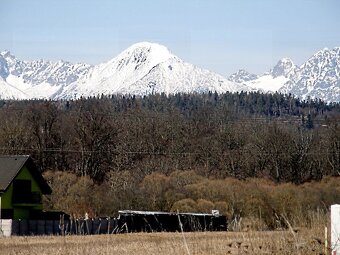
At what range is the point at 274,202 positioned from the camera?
162 ft

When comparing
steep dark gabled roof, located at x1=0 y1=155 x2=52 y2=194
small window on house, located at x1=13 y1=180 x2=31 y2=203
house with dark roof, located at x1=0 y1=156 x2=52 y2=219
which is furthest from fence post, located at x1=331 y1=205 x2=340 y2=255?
small window on house, located at x1=13 y1=180 x2=31 y2=203

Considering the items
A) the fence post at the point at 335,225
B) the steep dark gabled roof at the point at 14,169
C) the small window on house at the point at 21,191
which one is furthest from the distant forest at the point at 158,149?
the fence post at the point at 335,225

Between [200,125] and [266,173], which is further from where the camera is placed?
[200,125]

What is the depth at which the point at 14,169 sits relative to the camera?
57.1 metres

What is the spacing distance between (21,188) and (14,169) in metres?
1.63

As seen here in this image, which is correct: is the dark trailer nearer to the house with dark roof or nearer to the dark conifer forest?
the house with dark roof

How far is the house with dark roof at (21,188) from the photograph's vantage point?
56500mm

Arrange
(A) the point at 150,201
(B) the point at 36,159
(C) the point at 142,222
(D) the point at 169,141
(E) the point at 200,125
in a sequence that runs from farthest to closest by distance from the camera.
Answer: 1. (E) the point at 200,125
2. (D) the point at 169,141
3. (B) the point at 36,159
4. (A) the point at 150,201
5. (C) the point at 142,222

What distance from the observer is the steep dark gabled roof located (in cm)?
5625

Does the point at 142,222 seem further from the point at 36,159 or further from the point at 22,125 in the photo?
the point at 22,125

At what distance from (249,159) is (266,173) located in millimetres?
2593

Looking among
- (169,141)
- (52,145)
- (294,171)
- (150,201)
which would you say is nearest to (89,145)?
(52,145)

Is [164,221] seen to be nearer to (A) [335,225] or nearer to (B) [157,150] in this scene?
(A) [335,225]

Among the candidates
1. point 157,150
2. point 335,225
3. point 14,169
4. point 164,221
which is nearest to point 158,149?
point 157,150
